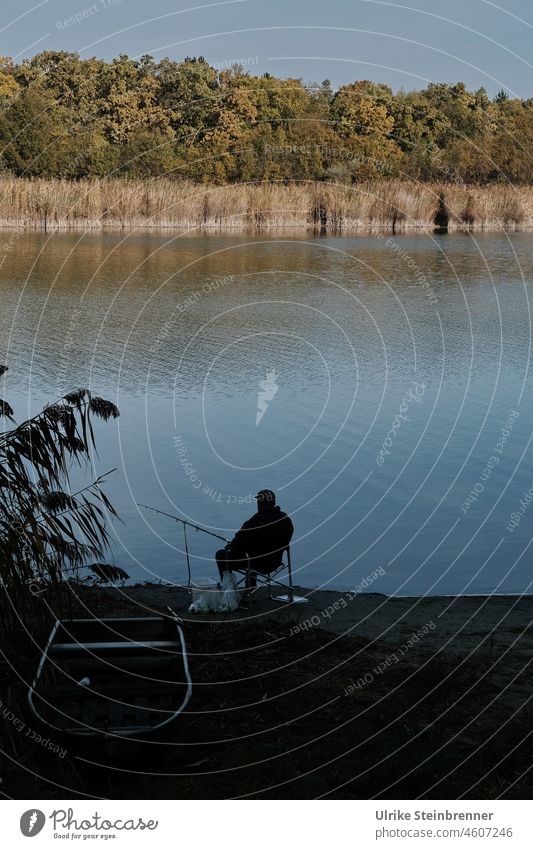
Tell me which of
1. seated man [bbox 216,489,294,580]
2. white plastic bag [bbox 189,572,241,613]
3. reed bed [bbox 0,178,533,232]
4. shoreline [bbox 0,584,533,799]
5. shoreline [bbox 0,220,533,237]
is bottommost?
shoreline [bbox 0,584,533,799]

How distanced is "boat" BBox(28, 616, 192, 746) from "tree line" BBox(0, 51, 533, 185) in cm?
4145

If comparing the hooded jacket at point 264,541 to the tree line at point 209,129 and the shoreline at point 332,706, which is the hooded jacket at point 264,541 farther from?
the tree line at point 209,129

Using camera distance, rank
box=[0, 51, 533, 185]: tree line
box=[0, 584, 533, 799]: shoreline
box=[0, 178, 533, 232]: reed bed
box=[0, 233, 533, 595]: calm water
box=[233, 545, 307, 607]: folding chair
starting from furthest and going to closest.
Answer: box=[0, 51, 533, 185]: tree line < box=[0, 178, 533, 232]: reed bed < box=[0, 233, 533, 595]: calm water < box=[233, 545, 307, 607]: folding chair < box=[0, 584, 533, 799]: shoreline

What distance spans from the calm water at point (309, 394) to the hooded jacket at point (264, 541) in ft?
3.74

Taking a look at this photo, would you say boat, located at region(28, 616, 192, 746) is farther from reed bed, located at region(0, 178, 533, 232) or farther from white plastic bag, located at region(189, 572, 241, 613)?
reed bed, located at region(0, 178, 533, 232)

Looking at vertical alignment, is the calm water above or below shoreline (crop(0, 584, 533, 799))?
above

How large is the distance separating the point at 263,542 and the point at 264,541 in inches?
0.5

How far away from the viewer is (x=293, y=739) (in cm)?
648

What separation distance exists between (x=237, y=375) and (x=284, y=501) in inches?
307

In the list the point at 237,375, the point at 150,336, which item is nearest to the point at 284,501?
the point at 237,375

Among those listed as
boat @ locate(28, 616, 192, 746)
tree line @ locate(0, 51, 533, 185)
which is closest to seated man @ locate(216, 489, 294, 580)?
boat @ locate(28, 616, 192, 746)

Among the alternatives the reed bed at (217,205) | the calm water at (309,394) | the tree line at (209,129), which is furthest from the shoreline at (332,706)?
the tree line at (209,129)

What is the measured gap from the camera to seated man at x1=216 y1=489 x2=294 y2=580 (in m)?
9.30

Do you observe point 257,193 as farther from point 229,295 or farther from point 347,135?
point 229,295
